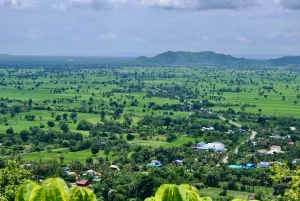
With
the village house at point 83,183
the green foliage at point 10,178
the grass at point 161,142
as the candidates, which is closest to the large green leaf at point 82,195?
the green foliage at point 10,178

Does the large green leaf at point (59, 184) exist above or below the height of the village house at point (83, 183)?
above

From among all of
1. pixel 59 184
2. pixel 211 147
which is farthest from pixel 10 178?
pixel 211 147

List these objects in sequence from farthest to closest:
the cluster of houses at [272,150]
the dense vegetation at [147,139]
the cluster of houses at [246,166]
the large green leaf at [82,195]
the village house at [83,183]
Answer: the cluster of houses at [272,150] < the cluster of houses at [246,166] < the dense vegetation at [147,139] < the village house at [83,183] < the large green leaf at [82,195]

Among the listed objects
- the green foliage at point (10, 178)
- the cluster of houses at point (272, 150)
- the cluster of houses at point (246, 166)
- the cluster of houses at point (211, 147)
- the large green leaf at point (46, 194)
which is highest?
the large green leaf at point (46, 194)

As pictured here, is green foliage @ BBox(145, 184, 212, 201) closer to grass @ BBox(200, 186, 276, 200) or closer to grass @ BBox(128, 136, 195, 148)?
grass @ BBox(200, 186, 276, 200)

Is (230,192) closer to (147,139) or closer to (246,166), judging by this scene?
(246,166)

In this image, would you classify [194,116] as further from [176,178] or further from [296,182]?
[296,182]

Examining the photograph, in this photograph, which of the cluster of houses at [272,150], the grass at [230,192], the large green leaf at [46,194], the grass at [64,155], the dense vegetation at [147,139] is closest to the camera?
the large green leaf at [46,194]

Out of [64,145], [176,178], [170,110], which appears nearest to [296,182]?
[176,178]

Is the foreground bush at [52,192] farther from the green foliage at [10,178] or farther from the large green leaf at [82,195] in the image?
the green foliage at [10,178]
